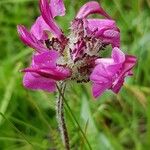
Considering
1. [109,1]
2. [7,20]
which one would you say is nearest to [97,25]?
[109,1]

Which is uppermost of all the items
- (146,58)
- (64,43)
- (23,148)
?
(64,43)

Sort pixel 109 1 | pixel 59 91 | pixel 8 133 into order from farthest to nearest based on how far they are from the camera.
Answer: pixel 109 1 < pixel 8 133 < pixel 59 91

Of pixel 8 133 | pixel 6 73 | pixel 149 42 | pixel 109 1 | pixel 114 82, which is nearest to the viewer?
pixel 114 82

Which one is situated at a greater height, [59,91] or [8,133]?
[59,91]

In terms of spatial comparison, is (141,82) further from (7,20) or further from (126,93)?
(7,20)

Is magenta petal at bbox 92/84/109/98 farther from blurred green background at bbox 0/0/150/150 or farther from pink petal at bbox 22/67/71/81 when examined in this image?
blurred green background at bbox 0/0/150/150

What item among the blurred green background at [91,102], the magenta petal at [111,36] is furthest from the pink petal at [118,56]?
the blurred green background at [91,102]

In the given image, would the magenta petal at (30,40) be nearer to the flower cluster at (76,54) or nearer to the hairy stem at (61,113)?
the flower cluster at (76,54)

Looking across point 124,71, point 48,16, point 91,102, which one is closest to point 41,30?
point 48,16

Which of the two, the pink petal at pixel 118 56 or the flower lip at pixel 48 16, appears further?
the flower lip at pixel 48 16
